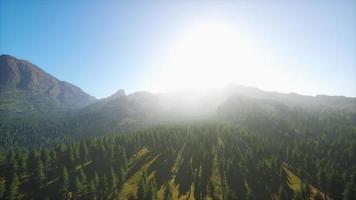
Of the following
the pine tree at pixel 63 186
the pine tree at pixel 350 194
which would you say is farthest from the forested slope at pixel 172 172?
the pine tree at pixel 63 186

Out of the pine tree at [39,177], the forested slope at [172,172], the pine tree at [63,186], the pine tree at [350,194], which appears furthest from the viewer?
the pine tree at [39,177]

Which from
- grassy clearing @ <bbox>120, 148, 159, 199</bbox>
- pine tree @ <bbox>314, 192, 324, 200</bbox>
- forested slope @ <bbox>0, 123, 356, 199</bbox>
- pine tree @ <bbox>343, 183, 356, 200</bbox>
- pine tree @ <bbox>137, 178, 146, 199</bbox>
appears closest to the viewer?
pine tree @ <bbox>137, 178, 146, 199</bbox>

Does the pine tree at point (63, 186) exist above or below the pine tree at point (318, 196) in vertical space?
above

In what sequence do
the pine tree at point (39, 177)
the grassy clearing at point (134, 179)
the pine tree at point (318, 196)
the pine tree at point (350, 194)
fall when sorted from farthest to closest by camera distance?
the pine tree at point (39, 177)
the pine tree at point (318, 196)
the grassy clearing at point (134, 179)
the pine tree at point (350, 194)

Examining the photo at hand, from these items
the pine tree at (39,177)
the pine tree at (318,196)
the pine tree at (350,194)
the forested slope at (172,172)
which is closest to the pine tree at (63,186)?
the forested slope at (172,172)

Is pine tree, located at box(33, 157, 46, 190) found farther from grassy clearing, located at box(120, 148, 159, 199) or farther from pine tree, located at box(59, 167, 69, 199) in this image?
grassy clearing, located at box(120, 148, 159, 199)

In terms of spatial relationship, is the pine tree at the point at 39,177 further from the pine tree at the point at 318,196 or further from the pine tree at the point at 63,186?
the pine tree at the point at 318,196

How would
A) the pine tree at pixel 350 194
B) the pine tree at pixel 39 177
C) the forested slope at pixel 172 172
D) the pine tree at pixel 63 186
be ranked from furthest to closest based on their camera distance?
the pine tree at pixel 39 177 → the forested slope at pixel 172 172 → the pine tree at pixel 350 194 → the pine tree at pixel 63 186

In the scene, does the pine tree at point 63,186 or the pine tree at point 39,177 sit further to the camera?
the pine tree at point 39,177

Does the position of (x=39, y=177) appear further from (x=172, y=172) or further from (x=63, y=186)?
(x=172, y=172)

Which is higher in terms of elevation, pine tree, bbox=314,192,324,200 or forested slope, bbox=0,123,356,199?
forested slope, bbox=0,123,356,199

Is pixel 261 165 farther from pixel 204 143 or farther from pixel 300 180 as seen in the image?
pixel 204 143

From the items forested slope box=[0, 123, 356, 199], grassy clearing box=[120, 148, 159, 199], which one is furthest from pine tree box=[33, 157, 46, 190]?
grassy clearing box=[120, 148, 159, 199]

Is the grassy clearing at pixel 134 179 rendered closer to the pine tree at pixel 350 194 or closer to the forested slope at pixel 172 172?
the forested slope at pixel 172 172
